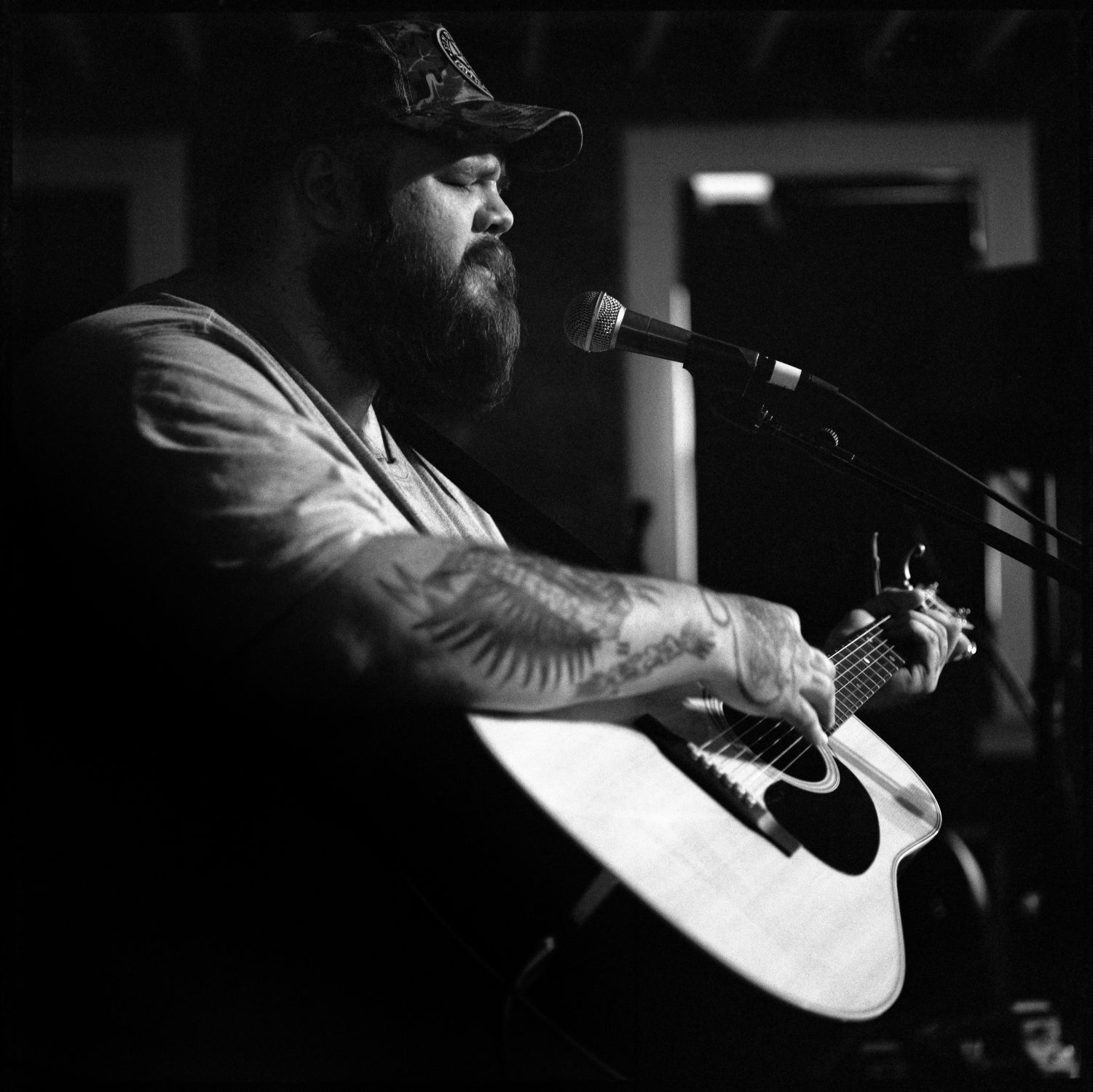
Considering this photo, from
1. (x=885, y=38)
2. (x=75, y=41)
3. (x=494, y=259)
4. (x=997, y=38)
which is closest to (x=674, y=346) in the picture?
(x=494, y=259)

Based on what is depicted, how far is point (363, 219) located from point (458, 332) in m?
0.18

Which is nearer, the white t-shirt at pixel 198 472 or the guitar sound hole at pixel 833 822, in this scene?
the white t-shirt at pixel 198 472

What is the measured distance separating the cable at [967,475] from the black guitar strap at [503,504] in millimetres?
403

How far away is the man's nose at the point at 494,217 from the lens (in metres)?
1.38

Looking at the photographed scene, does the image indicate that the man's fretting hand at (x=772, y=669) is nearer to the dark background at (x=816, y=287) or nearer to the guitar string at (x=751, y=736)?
the guitar string at (x=751, y=736)

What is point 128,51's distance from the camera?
4.77 ft

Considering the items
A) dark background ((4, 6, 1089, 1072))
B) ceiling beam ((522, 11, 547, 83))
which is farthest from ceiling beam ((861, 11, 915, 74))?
ceiling beam ((522, 11, 547, 83))

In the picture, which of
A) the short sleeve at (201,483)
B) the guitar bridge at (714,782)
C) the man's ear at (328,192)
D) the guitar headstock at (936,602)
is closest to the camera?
the short sleeve at (201,483)

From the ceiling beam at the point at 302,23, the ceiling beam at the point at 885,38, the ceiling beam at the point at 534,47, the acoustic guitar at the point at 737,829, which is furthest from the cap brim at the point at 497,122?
the acoustic guitar at the point at 737,829

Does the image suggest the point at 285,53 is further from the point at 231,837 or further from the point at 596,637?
the point at 231,837

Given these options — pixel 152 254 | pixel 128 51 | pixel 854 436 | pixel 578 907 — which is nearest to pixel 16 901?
pixel 578 907

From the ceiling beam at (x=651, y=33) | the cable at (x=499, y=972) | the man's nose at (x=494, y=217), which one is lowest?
the cable at (x=499, y=972)

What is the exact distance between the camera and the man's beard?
1312 millimetres

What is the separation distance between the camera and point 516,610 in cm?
112
